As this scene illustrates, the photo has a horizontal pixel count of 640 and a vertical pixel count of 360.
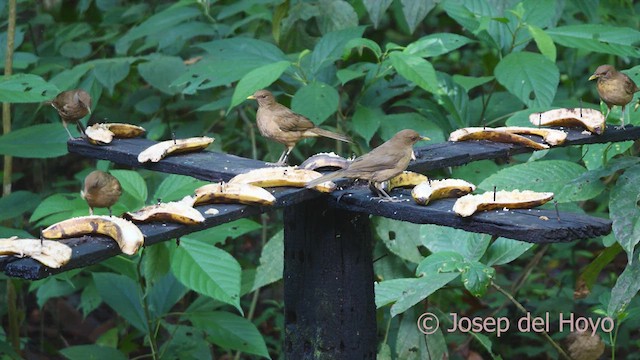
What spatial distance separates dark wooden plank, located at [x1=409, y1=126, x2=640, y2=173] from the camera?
97.4 inches

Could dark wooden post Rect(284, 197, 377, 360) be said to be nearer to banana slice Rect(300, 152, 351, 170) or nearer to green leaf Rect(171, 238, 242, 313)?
banana slice Rect(300, 152, 351, 170)

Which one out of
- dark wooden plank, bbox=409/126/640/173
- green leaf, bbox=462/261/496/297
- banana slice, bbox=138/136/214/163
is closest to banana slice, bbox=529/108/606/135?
dark wooden plank, bbox=409/126/640/173

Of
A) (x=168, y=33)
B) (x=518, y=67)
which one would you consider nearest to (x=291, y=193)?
(x=518, y=67)

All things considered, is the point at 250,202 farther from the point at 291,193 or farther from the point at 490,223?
the point at 490,223

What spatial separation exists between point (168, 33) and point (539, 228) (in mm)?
2806

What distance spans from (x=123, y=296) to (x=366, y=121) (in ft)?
3.77

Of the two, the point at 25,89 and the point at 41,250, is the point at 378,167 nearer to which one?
the point at 41,250

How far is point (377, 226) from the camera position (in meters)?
3.52

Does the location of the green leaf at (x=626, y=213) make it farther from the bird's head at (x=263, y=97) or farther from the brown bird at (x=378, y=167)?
the bird's head at (x=263, y=97)

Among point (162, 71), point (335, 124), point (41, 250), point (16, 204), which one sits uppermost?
point (41, 250)

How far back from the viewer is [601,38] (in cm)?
360

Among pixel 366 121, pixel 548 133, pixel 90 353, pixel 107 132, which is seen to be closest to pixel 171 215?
pixel 107 132

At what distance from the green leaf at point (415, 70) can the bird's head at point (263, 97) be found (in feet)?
1.47

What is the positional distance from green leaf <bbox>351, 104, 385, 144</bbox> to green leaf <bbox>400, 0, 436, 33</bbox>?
0.36m
